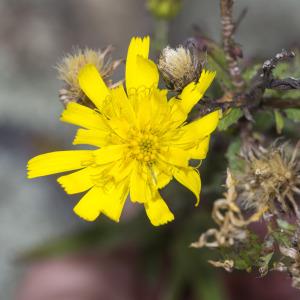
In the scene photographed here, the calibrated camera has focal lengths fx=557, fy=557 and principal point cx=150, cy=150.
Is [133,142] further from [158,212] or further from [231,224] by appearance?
[231,224]

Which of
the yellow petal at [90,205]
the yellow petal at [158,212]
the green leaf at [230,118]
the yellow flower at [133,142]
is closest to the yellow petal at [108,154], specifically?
the yellow flower at [133,142]

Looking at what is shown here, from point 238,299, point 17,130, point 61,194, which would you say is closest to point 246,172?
point 238,299

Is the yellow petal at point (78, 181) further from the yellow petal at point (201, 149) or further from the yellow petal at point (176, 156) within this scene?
the yellow petal at point (201, 149)

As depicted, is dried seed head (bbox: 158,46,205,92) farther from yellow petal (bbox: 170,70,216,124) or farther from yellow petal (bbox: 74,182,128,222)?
yellow petal (bbox: 74,182,128,222)

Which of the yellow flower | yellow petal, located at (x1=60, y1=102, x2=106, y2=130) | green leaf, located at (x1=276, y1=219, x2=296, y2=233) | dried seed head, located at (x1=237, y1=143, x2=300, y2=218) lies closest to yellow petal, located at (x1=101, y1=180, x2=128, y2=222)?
the yellow flower

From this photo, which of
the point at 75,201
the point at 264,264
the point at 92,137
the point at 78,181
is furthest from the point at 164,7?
the point at 75,201

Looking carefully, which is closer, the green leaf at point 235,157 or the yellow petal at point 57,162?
the yellow petal at point 57,162

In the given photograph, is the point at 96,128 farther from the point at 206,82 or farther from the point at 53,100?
the point at 53,100
